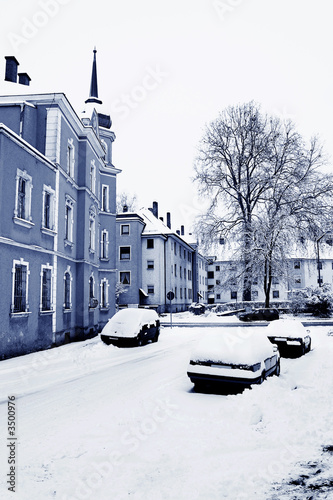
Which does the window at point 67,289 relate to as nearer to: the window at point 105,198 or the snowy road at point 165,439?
the window at point 105,198

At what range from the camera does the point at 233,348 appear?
355 inches

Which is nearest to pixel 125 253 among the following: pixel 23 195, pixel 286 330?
pixel 23 195

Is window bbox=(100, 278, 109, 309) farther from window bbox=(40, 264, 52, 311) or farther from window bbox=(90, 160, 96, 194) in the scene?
window bbox=(40, 264, 52, 311)

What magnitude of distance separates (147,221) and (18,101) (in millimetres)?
30947

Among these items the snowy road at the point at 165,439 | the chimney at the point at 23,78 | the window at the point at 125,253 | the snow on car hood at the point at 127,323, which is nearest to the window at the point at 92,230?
the snow on car hood at the point at 127,323

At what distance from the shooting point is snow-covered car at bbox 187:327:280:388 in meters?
8.67

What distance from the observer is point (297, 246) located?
34750mm

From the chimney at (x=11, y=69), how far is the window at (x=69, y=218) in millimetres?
7290

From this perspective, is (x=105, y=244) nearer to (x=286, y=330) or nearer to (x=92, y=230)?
(x=92, y=230)

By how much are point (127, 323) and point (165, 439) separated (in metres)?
12.2

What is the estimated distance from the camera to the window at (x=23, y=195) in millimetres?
15453

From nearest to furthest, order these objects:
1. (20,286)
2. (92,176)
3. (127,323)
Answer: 1. (20,286)
2. (127,323)
3. (92,176)

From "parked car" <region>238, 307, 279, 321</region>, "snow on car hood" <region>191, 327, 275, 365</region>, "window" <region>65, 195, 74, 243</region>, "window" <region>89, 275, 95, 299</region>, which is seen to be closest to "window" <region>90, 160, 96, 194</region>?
"window" <region>65, 195, 74, 243</region>

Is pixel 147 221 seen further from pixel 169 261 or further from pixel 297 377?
pixel 297 377
